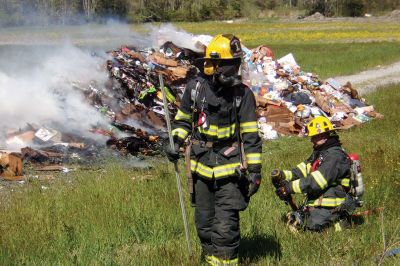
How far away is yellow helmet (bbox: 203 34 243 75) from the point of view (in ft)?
13.6

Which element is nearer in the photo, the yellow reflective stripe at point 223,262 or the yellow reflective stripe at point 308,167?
the yellow reflective stripe at point 223,262

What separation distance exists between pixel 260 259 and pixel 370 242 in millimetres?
1117

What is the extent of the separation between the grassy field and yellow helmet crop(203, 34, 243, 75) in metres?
1.63

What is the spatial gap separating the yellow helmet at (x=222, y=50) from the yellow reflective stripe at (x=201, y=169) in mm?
741

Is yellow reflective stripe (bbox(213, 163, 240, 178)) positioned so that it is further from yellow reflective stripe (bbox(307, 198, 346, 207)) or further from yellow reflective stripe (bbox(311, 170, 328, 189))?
yellow reflective stripe (bbox(307, 198, 346, 207))

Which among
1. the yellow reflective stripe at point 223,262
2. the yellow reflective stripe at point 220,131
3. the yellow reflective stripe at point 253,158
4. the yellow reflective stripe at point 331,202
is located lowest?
the yellow reflective stripe at point 223,262

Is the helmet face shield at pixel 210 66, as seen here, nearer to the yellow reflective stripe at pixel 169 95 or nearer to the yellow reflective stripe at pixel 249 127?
A: the yellow reflective stripe at pixel 249 127

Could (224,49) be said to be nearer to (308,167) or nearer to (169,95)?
(308,167)

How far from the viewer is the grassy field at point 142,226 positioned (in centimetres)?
452

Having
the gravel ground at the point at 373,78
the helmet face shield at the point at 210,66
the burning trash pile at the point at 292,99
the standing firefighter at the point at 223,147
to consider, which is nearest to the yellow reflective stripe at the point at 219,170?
the standing firefighter at the point at 223,147

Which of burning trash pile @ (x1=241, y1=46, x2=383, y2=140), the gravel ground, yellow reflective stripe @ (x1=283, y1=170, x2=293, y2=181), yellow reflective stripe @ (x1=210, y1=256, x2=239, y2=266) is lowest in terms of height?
the gravel ground

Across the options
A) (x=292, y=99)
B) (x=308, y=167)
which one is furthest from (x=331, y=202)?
(x=292, y=99)

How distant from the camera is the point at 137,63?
13039mm

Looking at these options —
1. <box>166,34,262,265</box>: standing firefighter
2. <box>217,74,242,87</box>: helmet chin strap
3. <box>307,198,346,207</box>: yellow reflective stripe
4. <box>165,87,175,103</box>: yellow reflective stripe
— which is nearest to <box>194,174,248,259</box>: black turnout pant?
<box>166,34,262,265</box>: standing firefighter
